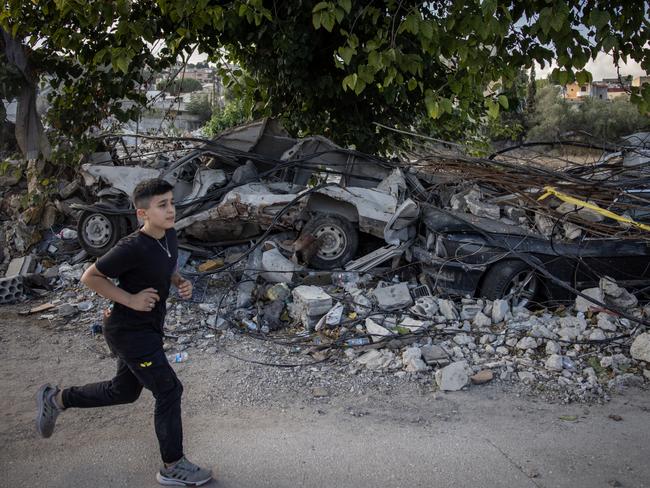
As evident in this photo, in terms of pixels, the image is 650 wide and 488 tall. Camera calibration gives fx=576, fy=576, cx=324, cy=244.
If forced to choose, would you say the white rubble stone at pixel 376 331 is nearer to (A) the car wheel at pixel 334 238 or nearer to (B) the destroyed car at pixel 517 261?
(B) the destroyed car at pixel 517 261

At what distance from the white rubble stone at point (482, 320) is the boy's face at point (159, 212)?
11.7 ft

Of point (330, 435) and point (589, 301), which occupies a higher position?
point (589, 301)

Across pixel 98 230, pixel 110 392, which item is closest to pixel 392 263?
pixel 98 230

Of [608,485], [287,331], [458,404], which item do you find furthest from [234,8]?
[608,485]

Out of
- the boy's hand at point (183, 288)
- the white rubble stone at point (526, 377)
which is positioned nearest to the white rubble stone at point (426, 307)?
the white rubble stone at point (526, 377)

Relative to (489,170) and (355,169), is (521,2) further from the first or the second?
(355,169)

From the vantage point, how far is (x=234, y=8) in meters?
7.04

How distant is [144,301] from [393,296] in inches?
139

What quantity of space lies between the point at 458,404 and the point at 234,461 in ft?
5.88

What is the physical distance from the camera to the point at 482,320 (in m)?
5.70

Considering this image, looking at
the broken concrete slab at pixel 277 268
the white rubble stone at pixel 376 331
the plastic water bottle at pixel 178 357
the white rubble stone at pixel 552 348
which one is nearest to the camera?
the white rubble stone at pixel 552 348

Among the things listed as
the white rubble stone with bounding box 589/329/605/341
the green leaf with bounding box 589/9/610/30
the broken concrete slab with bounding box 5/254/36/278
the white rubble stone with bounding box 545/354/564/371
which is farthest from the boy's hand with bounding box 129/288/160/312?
the broken concrete slab with bounding box 5/254/36/278

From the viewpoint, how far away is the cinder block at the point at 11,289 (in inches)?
271

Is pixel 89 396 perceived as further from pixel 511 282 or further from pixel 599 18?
pixel 599 18
